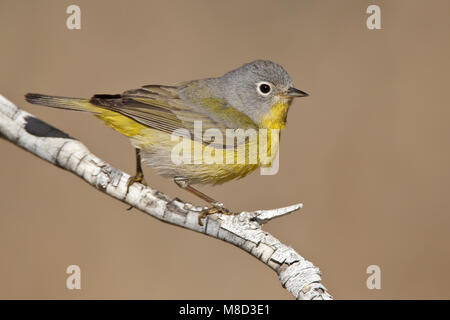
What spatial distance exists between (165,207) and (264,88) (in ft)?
4.88

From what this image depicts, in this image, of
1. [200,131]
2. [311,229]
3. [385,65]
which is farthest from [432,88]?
[200,131]

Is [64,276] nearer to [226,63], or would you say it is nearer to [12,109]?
[12,109]

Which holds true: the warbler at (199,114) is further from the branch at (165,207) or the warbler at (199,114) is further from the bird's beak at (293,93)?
the branch at (165,207)

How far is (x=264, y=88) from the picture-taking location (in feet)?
15.6

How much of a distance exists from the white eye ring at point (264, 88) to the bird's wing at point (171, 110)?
295 mm

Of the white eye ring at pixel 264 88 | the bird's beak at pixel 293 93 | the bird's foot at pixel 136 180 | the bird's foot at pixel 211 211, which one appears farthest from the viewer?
the white eye ring at pixel 264 88

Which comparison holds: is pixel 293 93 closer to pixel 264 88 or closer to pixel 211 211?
pixel 264 88

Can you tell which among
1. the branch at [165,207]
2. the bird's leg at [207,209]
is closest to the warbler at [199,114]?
the bird's leg at [207,209]

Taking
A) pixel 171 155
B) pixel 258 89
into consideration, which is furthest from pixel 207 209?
pixel 258 89

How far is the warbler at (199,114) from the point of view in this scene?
423cm

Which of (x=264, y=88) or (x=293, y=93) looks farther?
(x=264, y=88)

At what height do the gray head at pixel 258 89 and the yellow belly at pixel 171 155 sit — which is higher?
the gray head at pixel 258 89

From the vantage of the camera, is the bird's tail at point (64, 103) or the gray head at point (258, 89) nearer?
the bird's tail at point (64, 103)

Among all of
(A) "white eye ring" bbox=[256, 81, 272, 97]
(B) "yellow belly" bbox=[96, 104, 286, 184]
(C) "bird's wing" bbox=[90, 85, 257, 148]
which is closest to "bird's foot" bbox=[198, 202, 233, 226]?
(B) "yellow belly" bbox=[96, 104, 286, 184]
